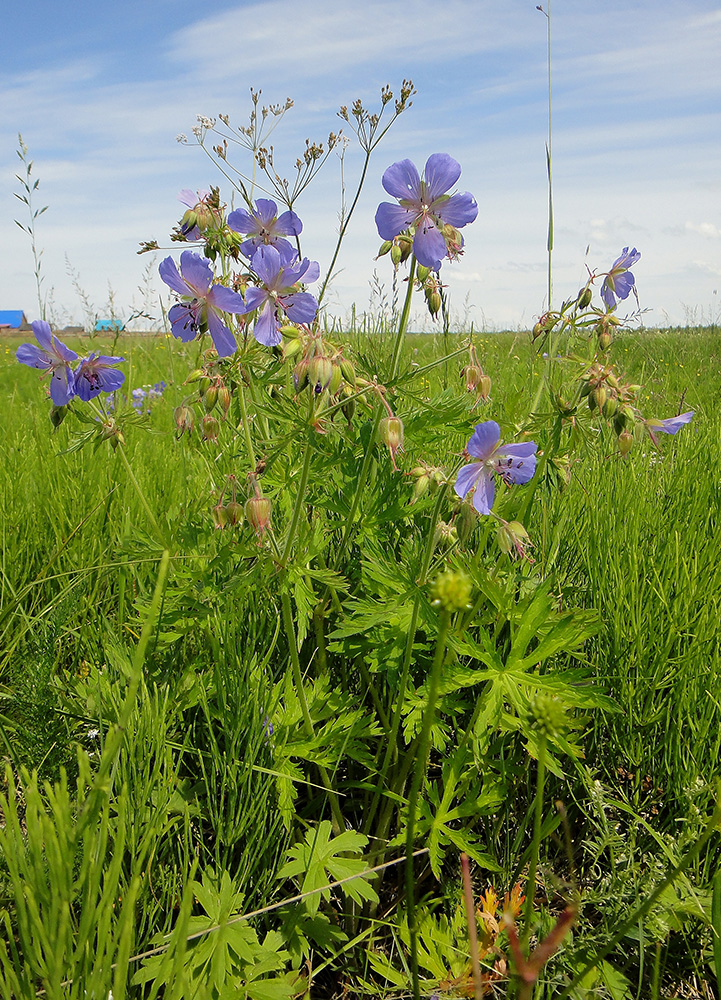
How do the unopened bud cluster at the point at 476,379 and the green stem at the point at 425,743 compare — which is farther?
the unopened bud cluster at the point at 476,379

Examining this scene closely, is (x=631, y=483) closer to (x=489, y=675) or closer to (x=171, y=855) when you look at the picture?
(x=489, y=675)

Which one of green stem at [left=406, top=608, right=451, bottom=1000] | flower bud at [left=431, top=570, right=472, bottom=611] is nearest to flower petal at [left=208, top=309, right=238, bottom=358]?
green stem at [left=406, top=608, right=451, bottom=1000]

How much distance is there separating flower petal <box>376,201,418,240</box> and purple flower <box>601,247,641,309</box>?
64 centimetres

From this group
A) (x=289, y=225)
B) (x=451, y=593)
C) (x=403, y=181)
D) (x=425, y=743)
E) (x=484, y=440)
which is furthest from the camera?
(x=289, y=225)

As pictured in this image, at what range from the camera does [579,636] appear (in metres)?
1.49

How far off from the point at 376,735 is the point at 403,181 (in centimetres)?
124

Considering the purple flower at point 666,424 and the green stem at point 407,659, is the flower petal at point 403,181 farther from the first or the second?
the purple flower at point 666,424

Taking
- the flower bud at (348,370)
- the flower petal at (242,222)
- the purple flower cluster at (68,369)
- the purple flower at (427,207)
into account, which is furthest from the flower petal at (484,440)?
the purple flower cluster at (68,369)

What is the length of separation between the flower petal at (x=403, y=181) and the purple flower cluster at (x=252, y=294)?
226 mm

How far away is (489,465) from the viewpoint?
135 cm

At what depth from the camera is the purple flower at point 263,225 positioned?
4.93ft

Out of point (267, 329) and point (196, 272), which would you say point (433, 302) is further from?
point (196, 272)

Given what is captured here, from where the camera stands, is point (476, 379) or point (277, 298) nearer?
point (277, 298)

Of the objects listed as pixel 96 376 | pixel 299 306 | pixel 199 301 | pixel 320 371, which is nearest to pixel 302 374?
pixel 320 371
